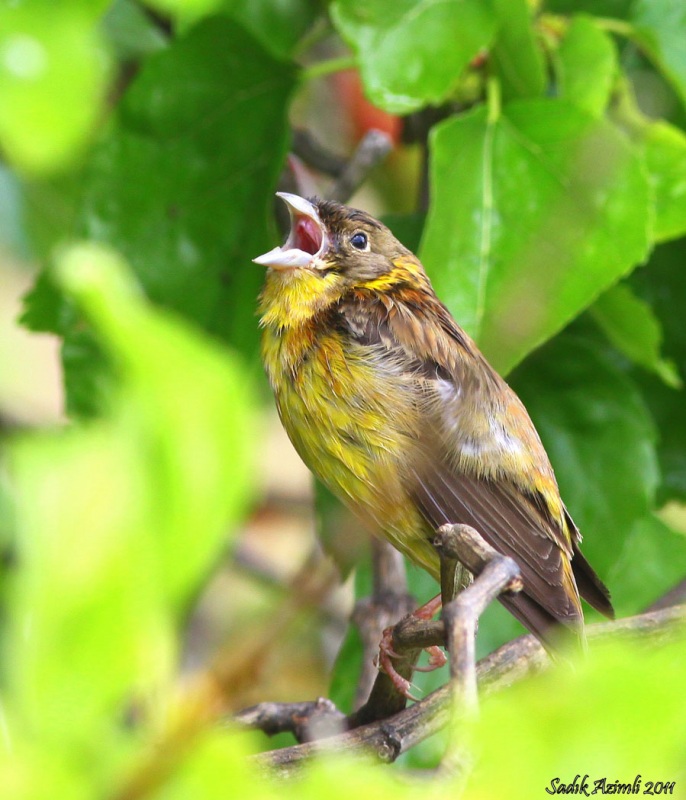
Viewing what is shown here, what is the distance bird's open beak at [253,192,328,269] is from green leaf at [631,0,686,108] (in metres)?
0.98

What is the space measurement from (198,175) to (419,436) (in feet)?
3.44

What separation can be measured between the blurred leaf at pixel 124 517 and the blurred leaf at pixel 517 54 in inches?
90.1

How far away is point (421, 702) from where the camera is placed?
2.05 metres

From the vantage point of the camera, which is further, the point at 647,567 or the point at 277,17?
the point at 277,17

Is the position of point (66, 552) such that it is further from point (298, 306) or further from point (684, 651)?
point (298, 306)

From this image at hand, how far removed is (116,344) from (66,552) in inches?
4.7

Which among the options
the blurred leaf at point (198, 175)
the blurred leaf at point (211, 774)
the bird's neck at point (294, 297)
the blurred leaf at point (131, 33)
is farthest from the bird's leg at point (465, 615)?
the blurred leaf at point (131, 33)

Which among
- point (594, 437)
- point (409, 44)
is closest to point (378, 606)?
point (594, 437)

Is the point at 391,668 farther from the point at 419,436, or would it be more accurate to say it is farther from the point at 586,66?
the point at 586,66

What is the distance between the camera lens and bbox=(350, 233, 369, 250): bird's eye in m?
3.12

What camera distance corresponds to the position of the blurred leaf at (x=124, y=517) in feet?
2.03

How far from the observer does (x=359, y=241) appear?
10.2 feet

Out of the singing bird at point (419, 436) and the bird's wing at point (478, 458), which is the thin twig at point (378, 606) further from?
the bird's wing at point (478, 458)

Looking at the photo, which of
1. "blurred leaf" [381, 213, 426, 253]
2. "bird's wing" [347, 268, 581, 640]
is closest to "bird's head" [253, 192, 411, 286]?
"blurred leaf" [381, 213, 426, 253]
